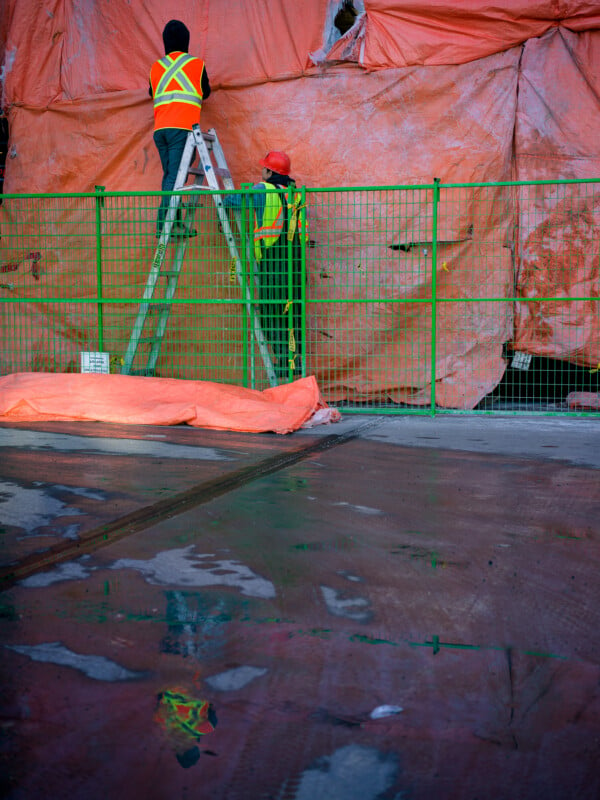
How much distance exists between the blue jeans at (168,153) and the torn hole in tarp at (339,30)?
1305 mm

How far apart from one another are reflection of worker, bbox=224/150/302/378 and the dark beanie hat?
3.74ft

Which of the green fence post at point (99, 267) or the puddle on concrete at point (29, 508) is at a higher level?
the green fence post at point (99, 267)

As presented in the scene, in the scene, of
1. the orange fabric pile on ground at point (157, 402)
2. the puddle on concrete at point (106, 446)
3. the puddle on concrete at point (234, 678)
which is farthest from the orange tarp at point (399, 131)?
the puddle on concrete at point (234, 678)

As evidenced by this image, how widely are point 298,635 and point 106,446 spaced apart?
3.10 m

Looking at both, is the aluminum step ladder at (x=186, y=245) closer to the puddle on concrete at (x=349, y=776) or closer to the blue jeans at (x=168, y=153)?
the blue jeans at (x=168, y=153)

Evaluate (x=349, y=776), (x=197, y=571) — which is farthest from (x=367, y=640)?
(x=197, y=571)

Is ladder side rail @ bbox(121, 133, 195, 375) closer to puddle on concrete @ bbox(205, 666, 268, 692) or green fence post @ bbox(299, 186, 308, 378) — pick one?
green fence post @ bbox(299, 186, 308, 378)

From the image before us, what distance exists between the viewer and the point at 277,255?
283 inches

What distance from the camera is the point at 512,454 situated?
16.4 ft

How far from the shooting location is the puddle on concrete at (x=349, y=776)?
1549 mm

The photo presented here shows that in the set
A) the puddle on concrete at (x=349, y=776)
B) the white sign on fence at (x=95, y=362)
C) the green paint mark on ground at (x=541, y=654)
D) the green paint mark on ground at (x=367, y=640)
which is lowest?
the puddle on concrete at (x=349, y=776)

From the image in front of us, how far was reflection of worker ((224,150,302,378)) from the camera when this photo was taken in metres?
6.93

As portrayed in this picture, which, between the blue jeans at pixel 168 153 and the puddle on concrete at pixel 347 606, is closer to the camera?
the puddle on concrete at pixel 347 606

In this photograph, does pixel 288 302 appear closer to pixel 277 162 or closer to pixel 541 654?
pixel 277 162
